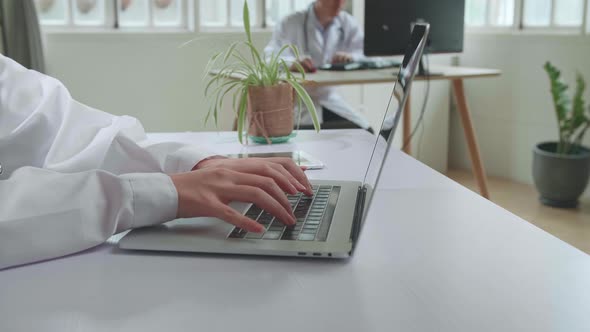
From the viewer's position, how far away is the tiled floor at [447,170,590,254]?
118 inches

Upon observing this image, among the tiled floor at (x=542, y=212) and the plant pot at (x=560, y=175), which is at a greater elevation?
the plant pot at (x=560, y=175)

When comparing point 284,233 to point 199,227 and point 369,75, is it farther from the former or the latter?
point 369,75

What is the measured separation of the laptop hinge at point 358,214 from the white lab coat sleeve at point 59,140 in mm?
251

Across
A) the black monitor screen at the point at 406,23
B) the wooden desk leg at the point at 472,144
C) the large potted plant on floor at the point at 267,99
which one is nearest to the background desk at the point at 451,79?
the wooden desk leg at the point at 472,144

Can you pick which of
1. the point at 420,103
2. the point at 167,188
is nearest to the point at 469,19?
the point at 420,103

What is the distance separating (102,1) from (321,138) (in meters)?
2.70

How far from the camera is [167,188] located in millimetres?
806

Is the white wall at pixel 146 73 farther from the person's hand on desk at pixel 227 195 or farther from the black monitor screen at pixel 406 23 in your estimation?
the person's hand on desk at pixel 227 195

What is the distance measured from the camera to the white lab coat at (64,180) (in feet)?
2.44

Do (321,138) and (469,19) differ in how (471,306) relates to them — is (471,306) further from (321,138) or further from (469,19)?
(469,19)

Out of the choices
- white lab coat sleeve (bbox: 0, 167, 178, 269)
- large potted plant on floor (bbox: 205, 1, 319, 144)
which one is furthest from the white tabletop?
white lab coat sleeve (bbox: 0, 167, 178, 269)

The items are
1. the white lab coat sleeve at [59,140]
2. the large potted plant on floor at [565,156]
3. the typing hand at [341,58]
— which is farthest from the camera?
the typing hand at [341,58]

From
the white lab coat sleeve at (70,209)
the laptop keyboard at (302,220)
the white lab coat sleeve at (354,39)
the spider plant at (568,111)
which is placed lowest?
the spider plant at (568,111)

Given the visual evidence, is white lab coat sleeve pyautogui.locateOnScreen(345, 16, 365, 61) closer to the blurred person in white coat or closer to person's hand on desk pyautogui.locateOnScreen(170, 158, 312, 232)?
the blurred person in white coat
